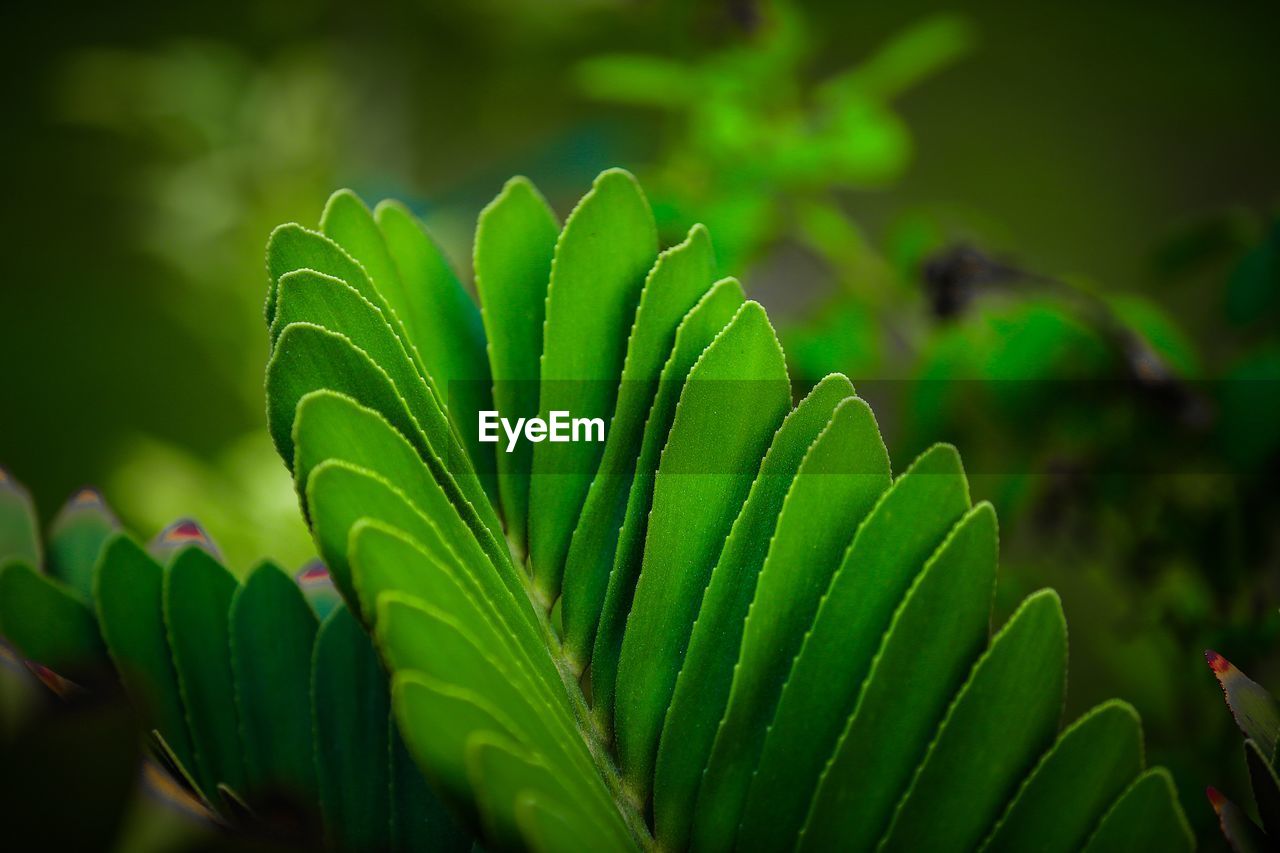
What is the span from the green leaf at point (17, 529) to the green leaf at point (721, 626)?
22cm

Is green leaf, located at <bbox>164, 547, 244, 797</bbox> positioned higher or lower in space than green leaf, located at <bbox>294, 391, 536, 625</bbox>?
lower

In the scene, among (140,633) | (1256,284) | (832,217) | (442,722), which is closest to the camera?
(442,722)

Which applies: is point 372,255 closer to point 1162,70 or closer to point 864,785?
point 864,785

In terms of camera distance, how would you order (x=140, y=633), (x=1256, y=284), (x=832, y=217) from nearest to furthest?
(x=140, y=633)
(x=1256, y=284)
(x=832, y=217)

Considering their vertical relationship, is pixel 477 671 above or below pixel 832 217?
below

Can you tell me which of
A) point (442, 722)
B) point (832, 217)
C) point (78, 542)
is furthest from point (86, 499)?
point (832, 217)

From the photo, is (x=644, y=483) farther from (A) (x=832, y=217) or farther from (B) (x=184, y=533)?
(A) (x=832, y=217)

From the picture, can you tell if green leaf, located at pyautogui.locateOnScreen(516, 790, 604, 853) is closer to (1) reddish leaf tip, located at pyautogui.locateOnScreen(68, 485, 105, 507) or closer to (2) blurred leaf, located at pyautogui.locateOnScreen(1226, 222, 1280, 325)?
(1) reddish leaf tip, located at pyautogui.locateOnScreen(68, 485, 105, 507)

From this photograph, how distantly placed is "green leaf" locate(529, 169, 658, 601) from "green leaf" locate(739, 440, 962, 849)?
63 millimetres

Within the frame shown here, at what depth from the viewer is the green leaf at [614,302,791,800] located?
0.69 feet

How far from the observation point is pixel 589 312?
0.75 feet

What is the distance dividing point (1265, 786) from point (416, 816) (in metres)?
0.20

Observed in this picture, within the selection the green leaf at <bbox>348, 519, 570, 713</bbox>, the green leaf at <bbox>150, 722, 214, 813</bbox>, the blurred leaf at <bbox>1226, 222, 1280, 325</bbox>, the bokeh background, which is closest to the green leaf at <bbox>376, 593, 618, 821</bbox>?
the green leaf at <bbox>348, 519, 570, 713</bbox>

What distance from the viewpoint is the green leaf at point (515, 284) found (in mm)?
234
